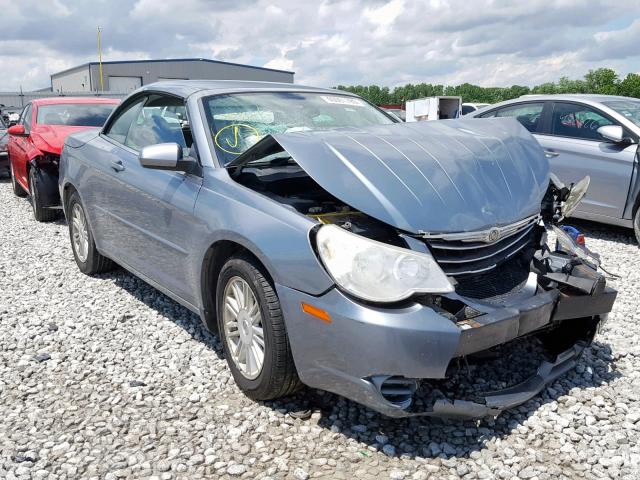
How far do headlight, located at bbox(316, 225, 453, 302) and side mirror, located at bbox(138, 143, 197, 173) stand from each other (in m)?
1.19

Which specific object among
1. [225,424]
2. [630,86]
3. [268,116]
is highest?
[630,86]

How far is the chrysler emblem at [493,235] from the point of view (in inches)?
111

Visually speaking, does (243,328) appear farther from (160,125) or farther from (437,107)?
(437,107)

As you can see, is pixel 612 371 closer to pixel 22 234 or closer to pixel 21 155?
pixel 22 234

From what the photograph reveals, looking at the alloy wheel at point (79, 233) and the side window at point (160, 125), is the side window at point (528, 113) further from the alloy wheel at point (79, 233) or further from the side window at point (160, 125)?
the alloy wheel at point (79, 233)

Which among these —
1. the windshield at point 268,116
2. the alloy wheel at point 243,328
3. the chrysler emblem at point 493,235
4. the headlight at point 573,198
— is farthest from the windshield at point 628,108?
the alloy wheel at point 243,328

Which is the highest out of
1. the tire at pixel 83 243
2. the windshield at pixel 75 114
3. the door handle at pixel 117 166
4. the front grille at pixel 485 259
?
the windshield at pixel 75 114

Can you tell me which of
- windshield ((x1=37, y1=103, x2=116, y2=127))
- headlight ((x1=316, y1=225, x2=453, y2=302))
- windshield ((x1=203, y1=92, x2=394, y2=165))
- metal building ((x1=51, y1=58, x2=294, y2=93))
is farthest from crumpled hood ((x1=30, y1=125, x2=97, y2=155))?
metal building ((x1=51, y1=58, x2=294, y2=93))

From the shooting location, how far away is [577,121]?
270 inches

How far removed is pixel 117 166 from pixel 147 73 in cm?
4202

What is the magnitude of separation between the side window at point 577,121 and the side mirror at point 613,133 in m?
0.21

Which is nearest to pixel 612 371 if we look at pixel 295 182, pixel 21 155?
pixel 295 182

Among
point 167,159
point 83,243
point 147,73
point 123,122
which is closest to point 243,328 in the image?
point 167,159

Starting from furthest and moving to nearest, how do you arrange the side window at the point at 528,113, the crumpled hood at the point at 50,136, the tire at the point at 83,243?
1. the crumpled hood at the point at 50,136
2. the side window at the point at 528,113
3. the tire at the point at 83,243
